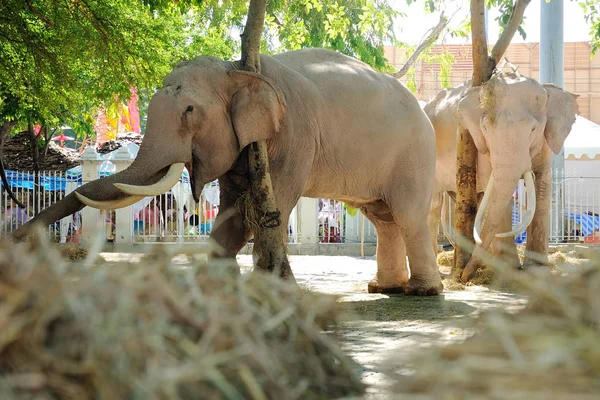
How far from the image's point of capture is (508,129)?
10.6 m

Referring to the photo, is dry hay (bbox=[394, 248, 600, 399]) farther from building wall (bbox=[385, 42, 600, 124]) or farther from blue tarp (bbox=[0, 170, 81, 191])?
building wall (bbox=[385, 42, 600, 124])

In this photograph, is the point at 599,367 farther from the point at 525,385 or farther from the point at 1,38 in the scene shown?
the point at 1,38

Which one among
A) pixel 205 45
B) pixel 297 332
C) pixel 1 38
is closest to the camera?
pixel 297 332

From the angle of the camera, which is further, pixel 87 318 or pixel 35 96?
pixel 35 96

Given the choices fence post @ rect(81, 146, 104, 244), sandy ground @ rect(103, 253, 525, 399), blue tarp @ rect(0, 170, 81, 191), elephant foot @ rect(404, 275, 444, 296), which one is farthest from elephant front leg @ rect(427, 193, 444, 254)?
blue tarp @ rect(0, 170, 81, 191)

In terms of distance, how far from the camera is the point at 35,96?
1462 centimetres

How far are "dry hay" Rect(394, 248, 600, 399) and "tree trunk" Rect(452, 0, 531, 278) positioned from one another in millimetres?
9025

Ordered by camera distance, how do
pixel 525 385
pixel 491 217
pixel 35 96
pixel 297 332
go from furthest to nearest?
pixel 35 96
pixel 491 217
pixel 297 332
pixel 525 385

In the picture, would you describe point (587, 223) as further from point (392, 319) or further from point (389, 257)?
point (392, 319)

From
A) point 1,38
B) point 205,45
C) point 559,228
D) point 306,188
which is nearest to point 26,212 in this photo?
point 205,45

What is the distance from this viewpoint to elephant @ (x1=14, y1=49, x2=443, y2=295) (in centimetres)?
707

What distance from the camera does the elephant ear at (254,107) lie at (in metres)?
7.38

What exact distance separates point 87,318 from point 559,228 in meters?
20.0

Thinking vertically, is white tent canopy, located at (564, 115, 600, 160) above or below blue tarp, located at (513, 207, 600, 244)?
above
